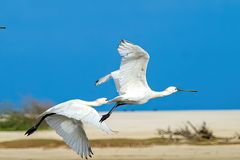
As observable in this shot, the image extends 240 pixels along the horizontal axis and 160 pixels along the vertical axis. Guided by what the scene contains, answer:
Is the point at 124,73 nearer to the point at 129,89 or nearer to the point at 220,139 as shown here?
the point at 129,89

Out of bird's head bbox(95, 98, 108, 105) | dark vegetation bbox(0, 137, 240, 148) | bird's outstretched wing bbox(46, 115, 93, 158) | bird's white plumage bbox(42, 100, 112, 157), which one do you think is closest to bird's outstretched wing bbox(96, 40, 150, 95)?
bird's head bbox(95, 98, 108, 105)

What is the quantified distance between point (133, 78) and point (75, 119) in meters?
1.21

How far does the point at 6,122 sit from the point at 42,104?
1.64 metres

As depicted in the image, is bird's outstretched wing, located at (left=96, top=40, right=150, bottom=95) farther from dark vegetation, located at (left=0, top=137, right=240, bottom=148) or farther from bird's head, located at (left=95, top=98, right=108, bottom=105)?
dark vegetation, located at (left=0, top=137, right=240, bottom=148)

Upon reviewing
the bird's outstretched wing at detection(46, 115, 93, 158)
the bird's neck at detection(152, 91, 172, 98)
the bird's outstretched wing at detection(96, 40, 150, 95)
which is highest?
the bird's outstretched wing at detection(96, 40, 150, 95)

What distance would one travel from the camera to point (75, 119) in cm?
1505

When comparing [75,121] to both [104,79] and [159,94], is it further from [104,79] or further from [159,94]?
[104,79]

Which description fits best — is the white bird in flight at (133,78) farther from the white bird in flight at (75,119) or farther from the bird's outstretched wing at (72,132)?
the bird's outstretched wing at (72,132)

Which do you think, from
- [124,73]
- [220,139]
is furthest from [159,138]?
[124,73]

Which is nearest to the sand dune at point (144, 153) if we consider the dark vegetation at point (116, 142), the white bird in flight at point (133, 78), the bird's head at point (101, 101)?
the dark vegetation at point (116, 142)

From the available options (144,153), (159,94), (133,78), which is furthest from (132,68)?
(144,153)

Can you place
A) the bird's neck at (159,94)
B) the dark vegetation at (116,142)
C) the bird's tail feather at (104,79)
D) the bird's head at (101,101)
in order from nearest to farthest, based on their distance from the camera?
the bird's head at (101,101) < the bird's neck at (159,94) < the bird's tail feather at (104,79) < the dark vegetation at (116,142)

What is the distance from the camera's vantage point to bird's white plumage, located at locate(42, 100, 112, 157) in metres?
13.8

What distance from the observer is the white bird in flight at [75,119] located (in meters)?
13.9
